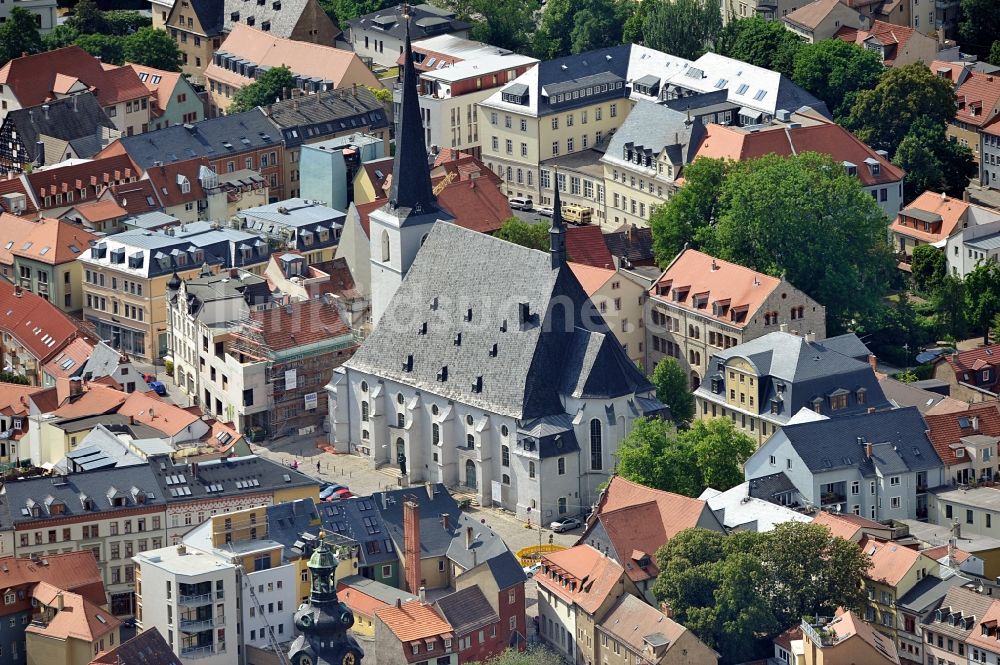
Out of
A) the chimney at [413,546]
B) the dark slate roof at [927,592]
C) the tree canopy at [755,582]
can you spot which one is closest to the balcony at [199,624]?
the chimney at [413,546]

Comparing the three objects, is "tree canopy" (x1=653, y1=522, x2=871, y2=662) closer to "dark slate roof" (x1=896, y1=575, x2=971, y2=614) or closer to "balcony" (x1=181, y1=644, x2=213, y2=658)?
"dark slate roof" (x1=896, y1=575, x2=971, y2=614)

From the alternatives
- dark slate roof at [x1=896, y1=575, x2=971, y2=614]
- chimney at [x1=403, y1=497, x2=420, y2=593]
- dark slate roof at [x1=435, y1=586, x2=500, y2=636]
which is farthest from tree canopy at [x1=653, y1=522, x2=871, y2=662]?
chimney at [x1=403, y1=497, x2=420, y2=593]

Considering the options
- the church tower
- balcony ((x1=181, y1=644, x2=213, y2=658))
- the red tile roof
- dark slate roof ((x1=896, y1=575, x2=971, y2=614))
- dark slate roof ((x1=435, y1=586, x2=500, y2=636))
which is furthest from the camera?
the red tile roof

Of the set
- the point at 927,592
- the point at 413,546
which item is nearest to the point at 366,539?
the point at 413,546

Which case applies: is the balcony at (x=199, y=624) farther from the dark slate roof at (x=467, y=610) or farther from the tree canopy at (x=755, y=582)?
the tree canopy at (x=755, y=582)

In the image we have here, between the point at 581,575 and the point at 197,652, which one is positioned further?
the point at 581,575

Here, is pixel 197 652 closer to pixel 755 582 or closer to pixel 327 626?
pixel 755 582
